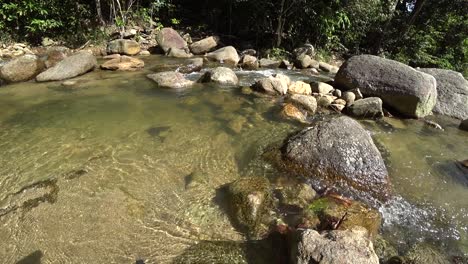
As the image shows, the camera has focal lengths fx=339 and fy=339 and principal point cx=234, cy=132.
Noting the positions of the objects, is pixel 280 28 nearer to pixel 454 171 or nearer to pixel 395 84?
pixel 395 84

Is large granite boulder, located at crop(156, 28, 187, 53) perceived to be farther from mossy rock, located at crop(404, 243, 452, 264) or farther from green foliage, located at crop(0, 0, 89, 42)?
mossy rock, located at crop(404, 243, 452, 264)

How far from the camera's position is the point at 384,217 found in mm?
4266

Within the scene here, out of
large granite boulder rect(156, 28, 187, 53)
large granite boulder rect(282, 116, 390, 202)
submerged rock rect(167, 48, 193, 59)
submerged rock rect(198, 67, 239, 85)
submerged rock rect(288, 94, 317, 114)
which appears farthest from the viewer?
large granite boulder rect(156, 28, 187, 53)

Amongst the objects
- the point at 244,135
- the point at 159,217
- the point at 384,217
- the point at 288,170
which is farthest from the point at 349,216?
the point at 244,135

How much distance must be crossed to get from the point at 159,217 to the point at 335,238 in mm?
1981

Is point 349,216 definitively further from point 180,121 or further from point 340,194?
point 180,121

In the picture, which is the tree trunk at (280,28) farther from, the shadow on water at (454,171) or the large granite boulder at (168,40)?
the shadow on water at (454,171)

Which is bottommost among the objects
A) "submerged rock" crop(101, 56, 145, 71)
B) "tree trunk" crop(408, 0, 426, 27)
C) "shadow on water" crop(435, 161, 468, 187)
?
"shadow on water" crop(435, 161, 468, 187)

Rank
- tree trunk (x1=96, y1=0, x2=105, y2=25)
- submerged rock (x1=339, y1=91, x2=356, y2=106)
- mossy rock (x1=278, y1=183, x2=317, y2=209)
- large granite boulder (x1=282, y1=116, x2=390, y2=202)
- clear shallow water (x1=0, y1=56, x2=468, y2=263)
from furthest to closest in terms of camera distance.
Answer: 1. tree trunk (x1=96, y1=0, x2=105, y2=25)
2. submerged rock (x1=339, y1=91, x2=356, y2=106)
3. large granite boulder (x1=282, y1=116, x2=390, y2=202)
4. mossy rock (x1=278, y1=183, x2=317, y2=209)
5. clear shallow water (x1=0, y1=56, x2=468, y2=263)

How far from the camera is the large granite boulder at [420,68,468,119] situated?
853cm

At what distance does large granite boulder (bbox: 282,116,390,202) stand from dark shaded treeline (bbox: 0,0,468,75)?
8.94 m

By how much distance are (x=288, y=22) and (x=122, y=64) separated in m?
7.66

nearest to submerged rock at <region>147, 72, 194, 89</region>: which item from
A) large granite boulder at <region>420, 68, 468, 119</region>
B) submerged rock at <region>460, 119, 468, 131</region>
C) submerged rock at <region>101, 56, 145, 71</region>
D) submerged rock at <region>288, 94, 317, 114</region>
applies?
submerged rock at <region>101, 56, 145, 71</region>

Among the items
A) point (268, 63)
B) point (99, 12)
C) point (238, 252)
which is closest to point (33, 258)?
point (238, 252)
